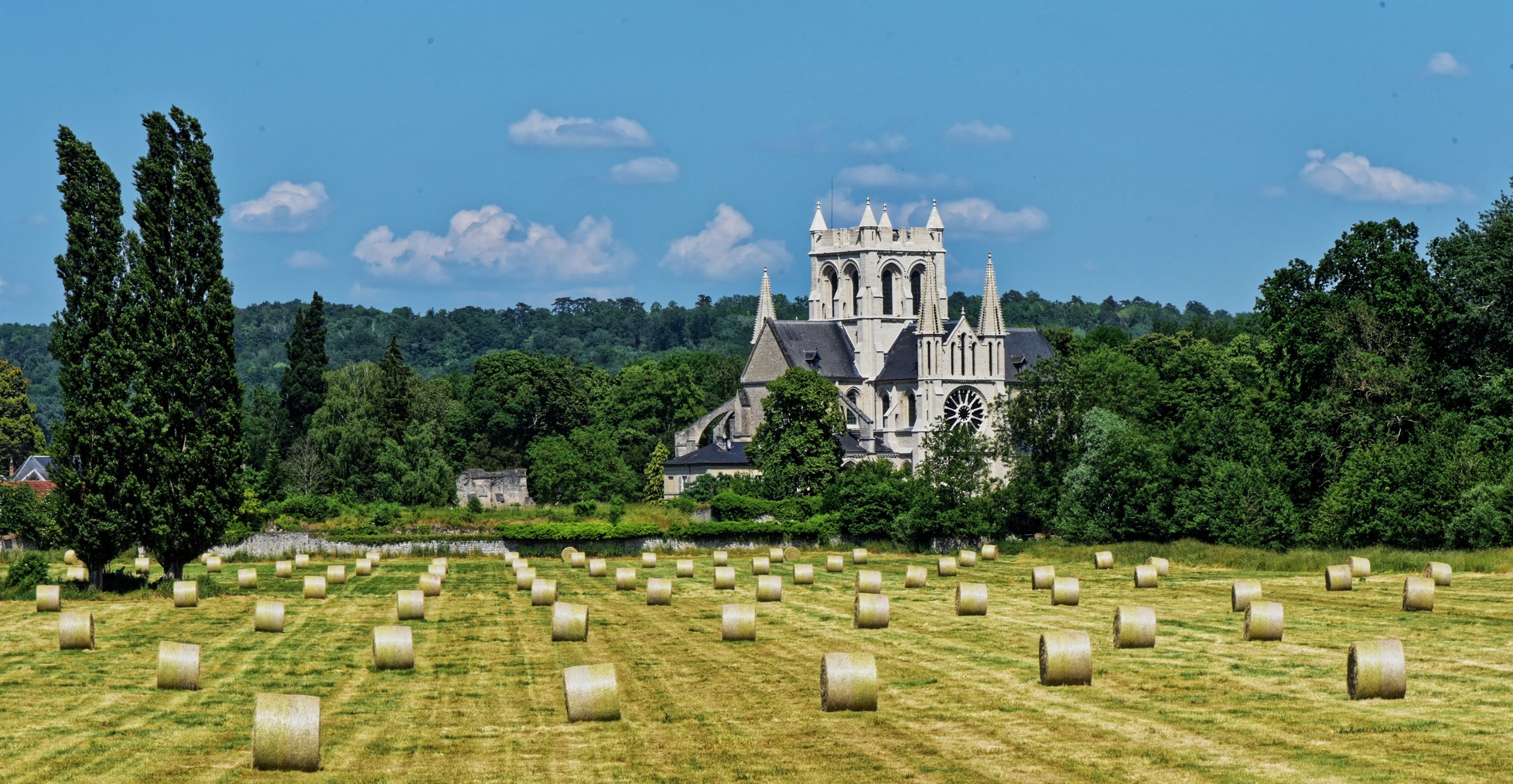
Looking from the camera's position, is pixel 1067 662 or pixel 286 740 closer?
pixel 286 740

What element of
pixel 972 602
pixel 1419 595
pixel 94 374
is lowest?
pixel 972 602

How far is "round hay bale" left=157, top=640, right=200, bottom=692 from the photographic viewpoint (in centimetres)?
2756

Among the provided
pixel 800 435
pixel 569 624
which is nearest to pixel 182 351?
pixel 569 624

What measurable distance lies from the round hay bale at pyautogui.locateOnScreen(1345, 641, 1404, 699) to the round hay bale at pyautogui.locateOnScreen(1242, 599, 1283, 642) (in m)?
7.61

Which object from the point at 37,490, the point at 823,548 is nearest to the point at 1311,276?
the point at 823,548

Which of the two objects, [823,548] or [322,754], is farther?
[823,548]

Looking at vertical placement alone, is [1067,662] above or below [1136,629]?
below

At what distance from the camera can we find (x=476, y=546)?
84.3 m

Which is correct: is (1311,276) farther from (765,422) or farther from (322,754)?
(322,754)

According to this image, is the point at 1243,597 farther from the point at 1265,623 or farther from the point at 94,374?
the point at 94,374

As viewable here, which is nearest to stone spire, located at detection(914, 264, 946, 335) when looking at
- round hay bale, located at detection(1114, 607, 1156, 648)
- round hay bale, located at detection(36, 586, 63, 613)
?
round hay bale, located at detection(36, 586, 63, 613)

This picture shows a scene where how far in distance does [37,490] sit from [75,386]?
222 ft

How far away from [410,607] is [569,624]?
7944 millimetres

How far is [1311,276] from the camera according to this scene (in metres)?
77.2
